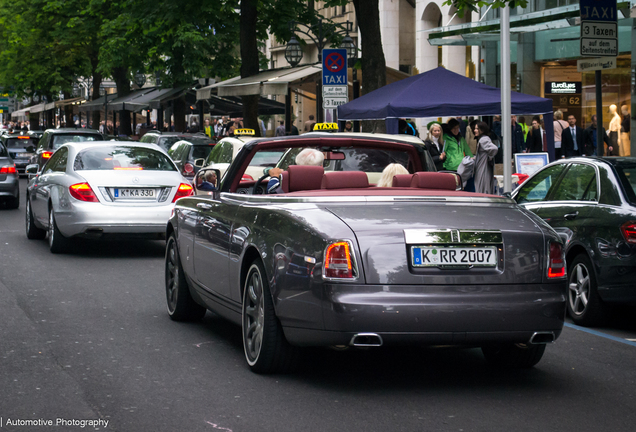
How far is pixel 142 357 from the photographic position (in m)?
6.96

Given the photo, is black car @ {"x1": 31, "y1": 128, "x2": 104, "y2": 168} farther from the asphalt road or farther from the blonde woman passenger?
the blonde woman passenger

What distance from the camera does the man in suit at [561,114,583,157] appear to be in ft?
77.3

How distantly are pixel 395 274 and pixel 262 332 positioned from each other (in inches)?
39.6

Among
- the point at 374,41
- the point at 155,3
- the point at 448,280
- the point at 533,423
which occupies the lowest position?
the point at 533,423

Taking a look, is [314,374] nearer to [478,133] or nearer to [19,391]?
[19,391]

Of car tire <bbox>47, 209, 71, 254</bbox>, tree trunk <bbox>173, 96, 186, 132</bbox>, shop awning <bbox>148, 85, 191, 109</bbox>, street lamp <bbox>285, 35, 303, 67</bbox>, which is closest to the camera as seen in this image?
car tire <bbox>47, 209, 71, 254</bbox>

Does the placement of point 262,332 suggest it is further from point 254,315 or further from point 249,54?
point 249,54

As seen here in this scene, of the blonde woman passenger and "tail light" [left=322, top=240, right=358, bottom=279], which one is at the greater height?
the blonde woman passenger

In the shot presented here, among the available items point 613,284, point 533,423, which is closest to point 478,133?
point 613,284

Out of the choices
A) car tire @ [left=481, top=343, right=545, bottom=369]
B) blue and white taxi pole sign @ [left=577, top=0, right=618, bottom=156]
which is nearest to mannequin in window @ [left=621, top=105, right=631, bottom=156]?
blue and white taxi pole sign @ [left=577, top=0, right=618, bottom=156]

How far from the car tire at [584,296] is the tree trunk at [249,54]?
2226cm

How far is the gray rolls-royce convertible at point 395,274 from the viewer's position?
5637 millimetres

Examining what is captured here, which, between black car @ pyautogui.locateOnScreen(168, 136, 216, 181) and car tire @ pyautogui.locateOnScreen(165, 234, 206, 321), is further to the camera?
black car @ pyautogui.locateOnScreen(168, 136, 216, 181)

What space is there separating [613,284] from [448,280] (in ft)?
10.5
